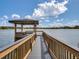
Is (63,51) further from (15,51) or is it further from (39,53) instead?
(39,53)

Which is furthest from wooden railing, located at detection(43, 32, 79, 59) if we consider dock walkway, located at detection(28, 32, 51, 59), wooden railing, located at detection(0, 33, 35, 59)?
dock walkway, located at detection(28, 32, 51, 59)

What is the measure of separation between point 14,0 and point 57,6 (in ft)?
38.7

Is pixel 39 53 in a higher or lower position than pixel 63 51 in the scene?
lower

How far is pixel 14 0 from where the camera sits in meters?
36.1

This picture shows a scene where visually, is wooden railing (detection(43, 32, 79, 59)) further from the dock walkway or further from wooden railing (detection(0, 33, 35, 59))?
the dock walkway

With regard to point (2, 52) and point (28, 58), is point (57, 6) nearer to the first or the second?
point (28, 58)

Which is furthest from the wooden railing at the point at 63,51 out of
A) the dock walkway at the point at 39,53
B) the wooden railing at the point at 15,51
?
the dock walkway at the point at 39,53

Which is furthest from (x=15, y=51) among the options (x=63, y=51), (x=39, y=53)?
(x=39, y=53)

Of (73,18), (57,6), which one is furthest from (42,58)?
(73,18)

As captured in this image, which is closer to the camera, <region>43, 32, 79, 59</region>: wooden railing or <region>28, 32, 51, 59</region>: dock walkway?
<region>43, 32, 79, 59</region>: wooden railing

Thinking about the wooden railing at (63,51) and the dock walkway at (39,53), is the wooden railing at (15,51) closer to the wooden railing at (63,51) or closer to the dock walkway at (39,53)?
the wooden railing at (63,51)

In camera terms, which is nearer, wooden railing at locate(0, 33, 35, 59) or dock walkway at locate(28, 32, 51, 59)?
wooden railing at locate(0, 33, 35, 59)

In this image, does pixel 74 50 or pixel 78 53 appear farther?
pixel 74 50

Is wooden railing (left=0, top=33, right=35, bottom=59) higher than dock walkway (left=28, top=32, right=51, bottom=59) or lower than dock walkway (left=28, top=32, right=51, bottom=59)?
higher
